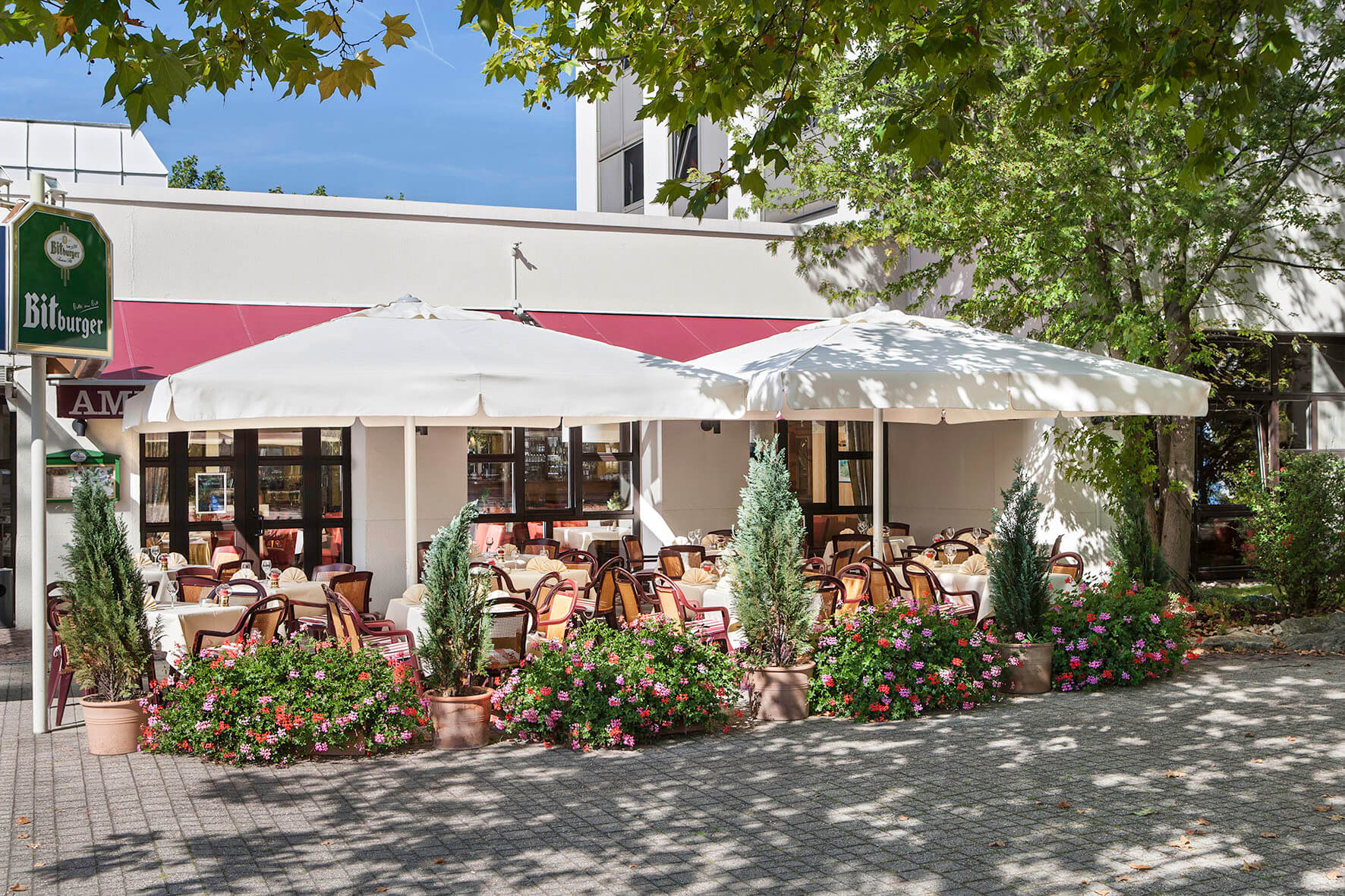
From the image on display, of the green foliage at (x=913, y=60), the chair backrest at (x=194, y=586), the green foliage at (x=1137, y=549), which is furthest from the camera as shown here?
the green foliage at (x=1137, y=549)

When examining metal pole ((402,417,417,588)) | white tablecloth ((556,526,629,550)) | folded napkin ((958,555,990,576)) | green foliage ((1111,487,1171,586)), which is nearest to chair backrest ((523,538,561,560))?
white tablecloth ((556,526,629,550))

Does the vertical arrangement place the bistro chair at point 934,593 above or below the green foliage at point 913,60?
below

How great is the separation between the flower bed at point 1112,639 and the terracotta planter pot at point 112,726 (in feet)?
20.1

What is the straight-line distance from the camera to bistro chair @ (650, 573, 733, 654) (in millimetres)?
8273

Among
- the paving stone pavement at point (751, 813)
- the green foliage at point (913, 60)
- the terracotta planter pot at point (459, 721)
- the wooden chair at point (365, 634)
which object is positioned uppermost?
the green foliage at point (913, 60)

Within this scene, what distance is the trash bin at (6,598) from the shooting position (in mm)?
12250

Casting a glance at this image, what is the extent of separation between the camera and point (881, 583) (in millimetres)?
9766

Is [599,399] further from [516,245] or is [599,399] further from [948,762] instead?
[516,245]

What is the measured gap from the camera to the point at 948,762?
20.9 ft

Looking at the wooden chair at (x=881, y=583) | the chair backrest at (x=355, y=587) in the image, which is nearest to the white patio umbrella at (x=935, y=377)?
the wooden chair at (x=881, y=583)

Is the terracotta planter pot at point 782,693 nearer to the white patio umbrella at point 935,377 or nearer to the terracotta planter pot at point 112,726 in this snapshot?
the white patio umbrella at point 935,377

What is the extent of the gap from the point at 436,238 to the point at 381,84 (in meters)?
8.37

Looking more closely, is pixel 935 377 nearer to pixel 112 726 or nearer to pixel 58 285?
pixel 112 726

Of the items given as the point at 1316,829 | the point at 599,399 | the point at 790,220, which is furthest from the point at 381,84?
the point at 790,220
